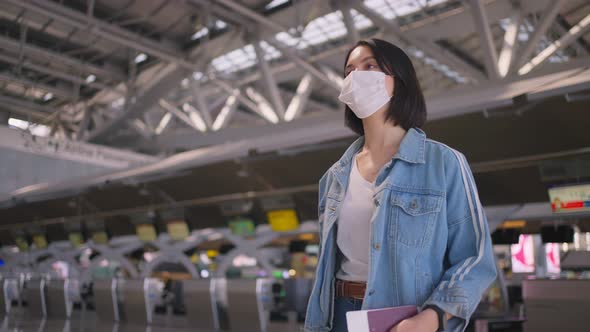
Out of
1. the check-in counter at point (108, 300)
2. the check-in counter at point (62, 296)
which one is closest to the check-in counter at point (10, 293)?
the check-in counter at point (62, 296)

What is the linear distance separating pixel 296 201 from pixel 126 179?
3687 mm

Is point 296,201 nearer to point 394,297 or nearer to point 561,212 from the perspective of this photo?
point 561,212

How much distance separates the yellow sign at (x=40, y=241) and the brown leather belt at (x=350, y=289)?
1819 centimetres

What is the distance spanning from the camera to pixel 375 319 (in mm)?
1695

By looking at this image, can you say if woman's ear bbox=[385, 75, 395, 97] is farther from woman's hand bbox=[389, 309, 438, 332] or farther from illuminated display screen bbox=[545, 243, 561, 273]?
illuminated display screen bbox=[545, 243, 561, 273]

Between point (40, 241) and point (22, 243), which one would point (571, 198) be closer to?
point (40, 241)

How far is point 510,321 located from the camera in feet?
24.7

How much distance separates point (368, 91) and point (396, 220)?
19.1 inches

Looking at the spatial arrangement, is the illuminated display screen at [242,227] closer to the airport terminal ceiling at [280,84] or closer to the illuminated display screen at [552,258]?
the airport terminal ceiling at [280,84]

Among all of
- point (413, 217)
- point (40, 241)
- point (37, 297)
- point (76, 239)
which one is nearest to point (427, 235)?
point (413, 217)

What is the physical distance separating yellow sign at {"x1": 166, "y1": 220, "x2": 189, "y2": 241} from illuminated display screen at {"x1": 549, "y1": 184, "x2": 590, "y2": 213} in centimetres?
802

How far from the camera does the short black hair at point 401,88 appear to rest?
2.12 meters

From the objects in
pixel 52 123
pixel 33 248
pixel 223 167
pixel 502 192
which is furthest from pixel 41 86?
pixel 502 192

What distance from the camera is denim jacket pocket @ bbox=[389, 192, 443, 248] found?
6.11 ft
